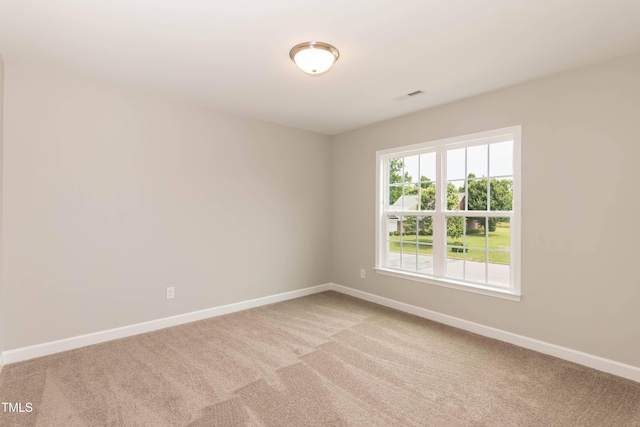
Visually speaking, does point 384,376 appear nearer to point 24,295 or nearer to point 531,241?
point 531,241

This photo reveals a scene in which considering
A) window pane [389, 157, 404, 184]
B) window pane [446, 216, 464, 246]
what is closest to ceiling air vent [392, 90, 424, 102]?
window pane [389, 157, 404, 184]

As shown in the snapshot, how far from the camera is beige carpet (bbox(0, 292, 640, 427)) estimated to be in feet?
6.28

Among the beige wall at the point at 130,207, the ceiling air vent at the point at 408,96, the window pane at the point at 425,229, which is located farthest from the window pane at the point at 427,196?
the beige wall at the point at 130,207

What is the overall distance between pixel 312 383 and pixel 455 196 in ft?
8.05

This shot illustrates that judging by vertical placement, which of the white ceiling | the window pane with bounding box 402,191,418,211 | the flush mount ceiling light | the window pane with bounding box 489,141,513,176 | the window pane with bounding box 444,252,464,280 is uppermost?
the white ceiling

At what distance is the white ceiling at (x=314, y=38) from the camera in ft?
6.03

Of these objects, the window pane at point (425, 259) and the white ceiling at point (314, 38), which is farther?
the window pane at point (425, 259)

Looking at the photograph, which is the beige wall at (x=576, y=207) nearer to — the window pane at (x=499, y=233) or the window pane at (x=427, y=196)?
the window pane at (x=499, y=233)

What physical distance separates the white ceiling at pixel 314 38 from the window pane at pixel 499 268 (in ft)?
5.39

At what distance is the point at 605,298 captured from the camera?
96.6 inches

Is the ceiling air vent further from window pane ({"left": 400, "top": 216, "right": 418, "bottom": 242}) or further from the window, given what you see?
window pane ({"left": 400, "top": 216, "right": 418, "bottom": 242})

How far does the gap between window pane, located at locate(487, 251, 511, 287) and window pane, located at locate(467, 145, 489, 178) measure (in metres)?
0.84

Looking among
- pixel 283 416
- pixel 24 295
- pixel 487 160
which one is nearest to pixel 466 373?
pixel 283 416

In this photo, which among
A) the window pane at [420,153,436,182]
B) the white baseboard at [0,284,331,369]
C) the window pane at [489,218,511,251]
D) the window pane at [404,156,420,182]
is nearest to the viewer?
the white baseboard at [0,284,331,369]
